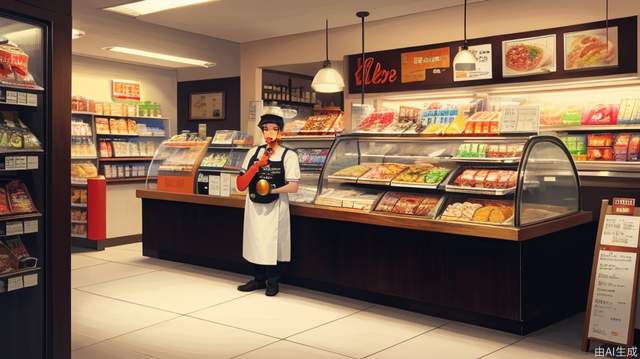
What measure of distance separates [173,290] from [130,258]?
203 cm

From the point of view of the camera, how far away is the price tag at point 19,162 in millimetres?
3492

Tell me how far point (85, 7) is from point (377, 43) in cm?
360

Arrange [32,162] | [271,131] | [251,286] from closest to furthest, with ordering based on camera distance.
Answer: [32,162] → [271,131] → [251,286]

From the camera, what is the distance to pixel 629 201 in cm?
459

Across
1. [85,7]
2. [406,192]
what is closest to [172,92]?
[85,7]

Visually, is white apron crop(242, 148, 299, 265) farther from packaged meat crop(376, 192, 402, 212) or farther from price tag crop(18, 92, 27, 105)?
price tag crop(18, 92, 27, 105)

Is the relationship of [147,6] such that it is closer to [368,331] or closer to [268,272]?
[268,272]

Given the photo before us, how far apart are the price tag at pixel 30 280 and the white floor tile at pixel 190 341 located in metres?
0.98

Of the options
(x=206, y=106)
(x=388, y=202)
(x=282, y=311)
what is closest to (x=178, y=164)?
(x=282, y=311)

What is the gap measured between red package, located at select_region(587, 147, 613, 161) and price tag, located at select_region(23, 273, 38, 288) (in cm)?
537

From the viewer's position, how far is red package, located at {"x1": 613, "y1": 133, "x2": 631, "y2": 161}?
6.23 meters

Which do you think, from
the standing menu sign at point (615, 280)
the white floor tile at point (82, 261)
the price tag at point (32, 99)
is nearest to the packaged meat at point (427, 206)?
the standing menu sign at point (615, 280)

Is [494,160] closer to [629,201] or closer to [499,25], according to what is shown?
[629,201]

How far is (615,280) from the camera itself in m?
4.41
